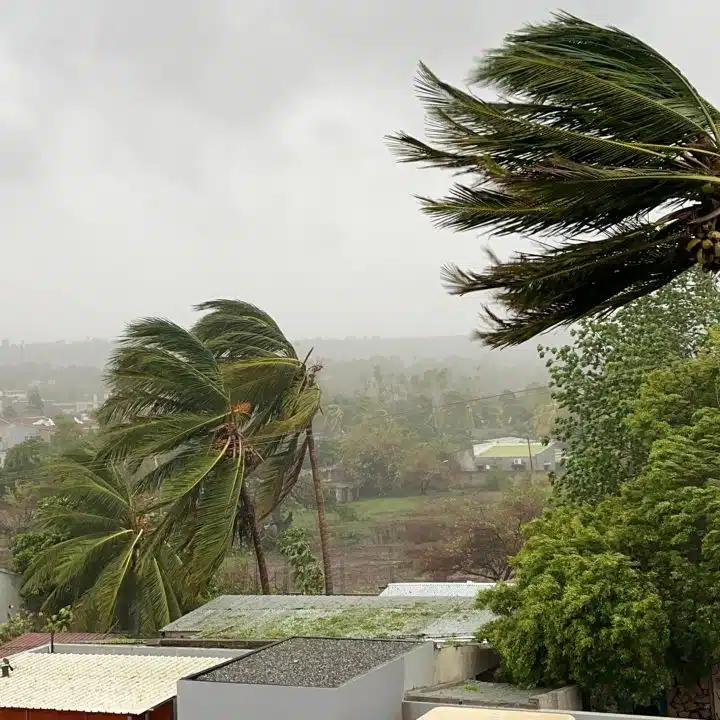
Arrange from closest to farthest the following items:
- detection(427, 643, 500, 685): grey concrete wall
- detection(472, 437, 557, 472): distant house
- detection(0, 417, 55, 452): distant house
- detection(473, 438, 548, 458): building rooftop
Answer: detection(427, 643, 500, 685): grey concrete wall
detection(472, 437, 557, 472): distant house
detection(473, 438, 548, 458): building rooftop
detection(0, 417, 55, 452): distant house

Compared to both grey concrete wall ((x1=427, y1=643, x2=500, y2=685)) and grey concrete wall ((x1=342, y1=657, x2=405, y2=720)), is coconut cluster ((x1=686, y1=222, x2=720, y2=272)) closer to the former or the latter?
grey concrete wall ((x1=342, y1=657, x2=405, y2=720))

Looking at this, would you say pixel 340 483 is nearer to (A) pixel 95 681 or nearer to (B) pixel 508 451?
(B) pixel 508 451

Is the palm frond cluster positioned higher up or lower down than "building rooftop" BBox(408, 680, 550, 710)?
higher up

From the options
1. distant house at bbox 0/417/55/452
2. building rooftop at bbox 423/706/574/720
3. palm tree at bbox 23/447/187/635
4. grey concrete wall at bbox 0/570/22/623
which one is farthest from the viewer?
distant house at bbox 0/417/55/452

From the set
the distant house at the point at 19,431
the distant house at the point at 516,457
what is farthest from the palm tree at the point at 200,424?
the distant house at the point at 19,431

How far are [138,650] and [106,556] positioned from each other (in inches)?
335

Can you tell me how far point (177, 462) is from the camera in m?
18.5

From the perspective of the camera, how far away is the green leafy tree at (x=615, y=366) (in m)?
17.3

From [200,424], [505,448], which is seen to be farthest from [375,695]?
[505,448]

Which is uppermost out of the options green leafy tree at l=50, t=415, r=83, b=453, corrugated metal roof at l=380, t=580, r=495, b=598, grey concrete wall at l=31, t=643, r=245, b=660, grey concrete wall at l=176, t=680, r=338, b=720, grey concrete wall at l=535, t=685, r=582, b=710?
green leafy tree at l=50, t=415, r=83, b=453

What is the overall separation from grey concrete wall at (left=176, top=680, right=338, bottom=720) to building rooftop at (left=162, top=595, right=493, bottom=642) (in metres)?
2.92

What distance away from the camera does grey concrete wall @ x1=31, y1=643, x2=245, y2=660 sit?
11.7m

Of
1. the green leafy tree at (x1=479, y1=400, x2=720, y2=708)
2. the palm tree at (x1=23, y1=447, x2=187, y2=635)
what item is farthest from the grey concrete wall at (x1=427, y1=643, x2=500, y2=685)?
the palm tree at (x1=23, y1=447, x2=187, y2=635)

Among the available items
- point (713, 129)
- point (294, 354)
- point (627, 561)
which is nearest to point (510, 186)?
point (713, 129)
